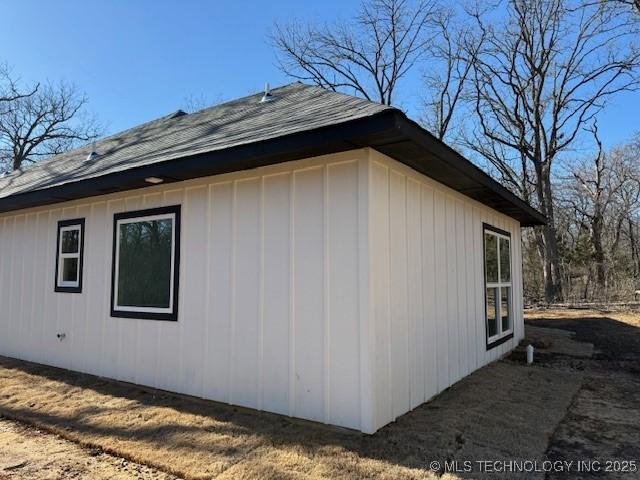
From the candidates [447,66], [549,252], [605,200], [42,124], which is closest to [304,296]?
[549,252]

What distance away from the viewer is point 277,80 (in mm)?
20609

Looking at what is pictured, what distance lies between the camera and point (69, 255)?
19.0 feet

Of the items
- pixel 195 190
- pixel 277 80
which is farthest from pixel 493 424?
pixel 277 80

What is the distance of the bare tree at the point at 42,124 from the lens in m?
22.8

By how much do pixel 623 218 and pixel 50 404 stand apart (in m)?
25.3

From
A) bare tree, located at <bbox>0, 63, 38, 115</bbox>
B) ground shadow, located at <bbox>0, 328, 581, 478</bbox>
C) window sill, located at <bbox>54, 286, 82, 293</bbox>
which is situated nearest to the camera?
ground shadow, located at <bbox>0, 328, 581, 478</bbox>

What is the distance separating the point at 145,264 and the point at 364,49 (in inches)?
712

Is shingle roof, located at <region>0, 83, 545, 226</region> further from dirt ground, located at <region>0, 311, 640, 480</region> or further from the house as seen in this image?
dirt ground, located at <region>0, 311, 640, 480</region>

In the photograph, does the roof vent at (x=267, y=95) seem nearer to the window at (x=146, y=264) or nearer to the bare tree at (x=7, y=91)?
the window at (x=146, y=264)

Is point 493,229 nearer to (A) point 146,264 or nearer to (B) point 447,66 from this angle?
(A) point 146,264

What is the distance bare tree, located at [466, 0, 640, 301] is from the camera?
672 inches

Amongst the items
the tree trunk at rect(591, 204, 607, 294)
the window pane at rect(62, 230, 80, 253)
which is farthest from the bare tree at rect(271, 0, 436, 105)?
the window pane at rect(62, 230, 80, 253)

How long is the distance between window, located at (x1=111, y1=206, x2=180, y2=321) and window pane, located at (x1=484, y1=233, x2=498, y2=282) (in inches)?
169

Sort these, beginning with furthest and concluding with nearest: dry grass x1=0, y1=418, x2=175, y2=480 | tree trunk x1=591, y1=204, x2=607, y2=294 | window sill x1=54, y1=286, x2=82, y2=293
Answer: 1. tree trunk x1=591, y1=204, x2=607, y2=294
2. window sill x1=54, y1=286, x2=82, y2=293
3. dry grass x1=0, y1=418, x2=175, y2=480
